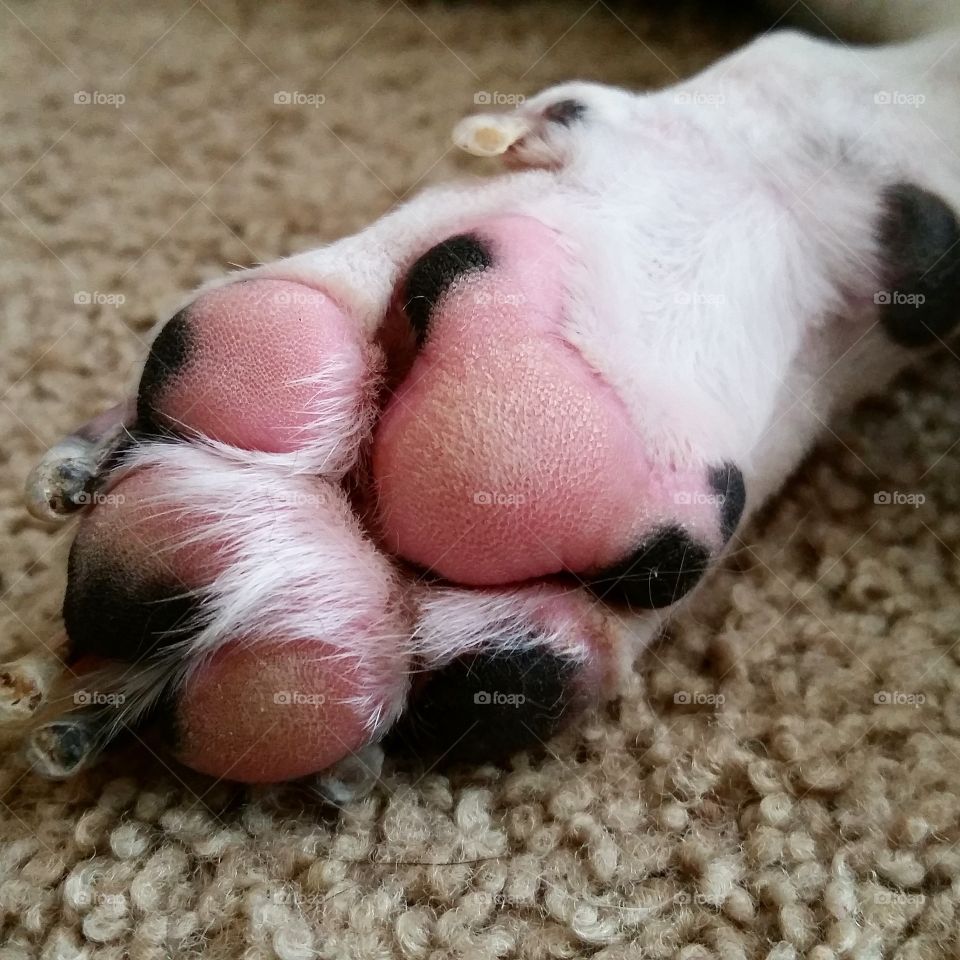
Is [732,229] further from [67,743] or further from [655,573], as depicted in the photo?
[67,743]

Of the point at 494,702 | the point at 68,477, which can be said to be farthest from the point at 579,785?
the point at 68,477

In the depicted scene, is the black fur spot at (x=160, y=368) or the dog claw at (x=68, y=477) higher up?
the black fur spot at (x=160, y=368)

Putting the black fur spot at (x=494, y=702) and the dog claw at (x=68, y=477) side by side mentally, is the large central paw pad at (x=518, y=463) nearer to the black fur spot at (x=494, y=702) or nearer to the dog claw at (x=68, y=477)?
the black fur spot at (x=494, y=702)

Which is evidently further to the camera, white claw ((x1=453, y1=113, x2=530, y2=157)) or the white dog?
white claw ((x1=453, y1=113, x2=530, y2=157))

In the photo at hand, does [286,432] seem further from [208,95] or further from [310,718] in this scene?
[208,95]

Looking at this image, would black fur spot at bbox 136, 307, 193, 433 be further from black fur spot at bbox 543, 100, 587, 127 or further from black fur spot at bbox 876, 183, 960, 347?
black fur spot at bbox 876, 183, 960, 347

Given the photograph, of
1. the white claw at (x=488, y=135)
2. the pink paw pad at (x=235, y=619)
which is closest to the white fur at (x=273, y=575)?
the pink paw pad at (x=235, y=619)

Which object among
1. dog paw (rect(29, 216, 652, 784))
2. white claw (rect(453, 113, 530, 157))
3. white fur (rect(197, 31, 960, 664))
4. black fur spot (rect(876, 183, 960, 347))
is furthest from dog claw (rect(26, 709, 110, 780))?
black fur spot (rect(876, 183, 960, 347))
